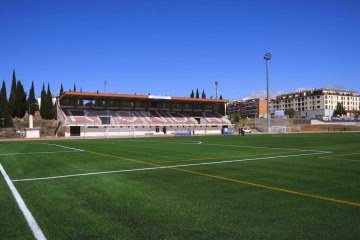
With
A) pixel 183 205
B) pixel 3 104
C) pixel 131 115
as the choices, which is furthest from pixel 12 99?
pixel 183 205

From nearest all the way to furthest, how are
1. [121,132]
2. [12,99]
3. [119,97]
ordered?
[121,132]
[119,97]
[12,99]

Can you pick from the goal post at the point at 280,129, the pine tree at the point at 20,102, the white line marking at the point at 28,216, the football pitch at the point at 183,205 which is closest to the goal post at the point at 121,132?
the pine tree at the point at 20,102

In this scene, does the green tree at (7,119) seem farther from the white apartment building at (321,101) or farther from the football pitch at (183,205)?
the white apartment building at (321,101)

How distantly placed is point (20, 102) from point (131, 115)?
32935mm

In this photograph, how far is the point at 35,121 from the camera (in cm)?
8162

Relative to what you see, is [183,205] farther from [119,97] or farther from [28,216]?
[119,97]

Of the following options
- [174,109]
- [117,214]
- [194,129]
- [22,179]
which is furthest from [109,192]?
[174,109]

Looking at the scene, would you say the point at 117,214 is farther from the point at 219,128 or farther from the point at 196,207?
the point at 219,128

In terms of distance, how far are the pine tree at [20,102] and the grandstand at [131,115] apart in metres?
22.6

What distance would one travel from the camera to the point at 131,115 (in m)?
72.5

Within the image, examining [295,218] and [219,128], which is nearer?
[295,218]

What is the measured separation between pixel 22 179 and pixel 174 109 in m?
71.5

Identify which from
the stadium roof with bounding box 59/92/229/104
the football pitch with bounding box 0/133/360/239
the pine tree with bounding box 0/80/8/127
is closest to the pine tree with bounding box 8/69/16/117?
the pine tree with bounding box 0/80/8/127

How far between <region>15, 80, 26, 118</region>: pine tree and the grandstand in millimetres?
22637
